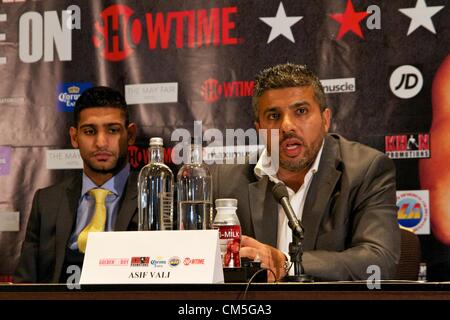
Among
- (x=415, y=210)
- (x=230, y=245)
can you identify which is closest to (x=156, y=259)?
(x=230, y=245)

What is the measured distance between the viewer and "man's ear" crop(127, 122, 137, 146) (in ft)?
A: 11.5

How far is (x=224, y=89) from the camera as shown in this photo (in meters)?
3.54

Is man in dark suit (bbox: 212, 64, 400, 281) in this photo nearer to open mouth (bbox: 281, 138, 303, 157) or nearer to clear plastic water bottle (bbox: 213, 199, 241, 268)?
open mouth (bbox: 281, 138, 303, 157)

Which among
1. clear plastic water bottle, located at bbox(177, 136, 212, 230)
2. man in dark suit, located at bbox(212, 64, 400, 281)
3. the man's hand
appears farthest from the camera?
man in dark suit, located at bbox(212, 64, 400, 281)

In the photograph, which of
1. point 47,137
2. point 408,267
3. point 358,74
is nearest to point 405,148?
point 358,74

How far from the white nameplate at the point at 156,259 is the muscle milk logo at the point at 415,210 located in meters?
1.76

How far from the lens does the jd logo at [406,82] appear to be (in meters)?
3.27

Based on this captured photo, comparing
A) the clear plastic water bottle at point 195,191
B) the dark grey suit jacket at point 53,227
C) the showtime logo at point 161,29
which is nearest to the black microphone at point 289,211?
the clear plastic water bottle at point 195,191

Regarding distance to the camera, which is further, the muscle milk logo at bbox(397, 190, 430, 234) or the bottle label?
the muscle milk logo at bbox(397, 190, 430, 234)

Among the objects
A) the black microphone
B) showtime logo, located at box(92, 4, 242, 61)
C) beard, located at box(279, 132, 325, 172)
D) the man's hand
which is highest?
showtime logo, located at box(92, 4, 242, 61)

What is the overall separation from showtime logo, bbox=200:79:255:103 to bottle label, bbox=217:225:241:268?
67.6 inches

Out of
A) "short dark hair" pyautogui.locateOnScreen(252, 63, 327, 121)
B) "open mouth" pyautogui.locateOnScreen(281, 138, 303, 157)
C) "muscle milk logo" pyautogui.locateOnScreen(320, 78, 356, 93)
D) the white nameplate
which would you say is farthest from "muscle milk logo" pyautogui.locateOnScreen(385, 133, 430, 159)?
the white nameplate

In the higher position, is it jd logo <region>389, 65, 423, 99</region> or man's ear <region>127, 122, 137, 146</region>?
jd logo <region>389, 65, 423, 99</region>
